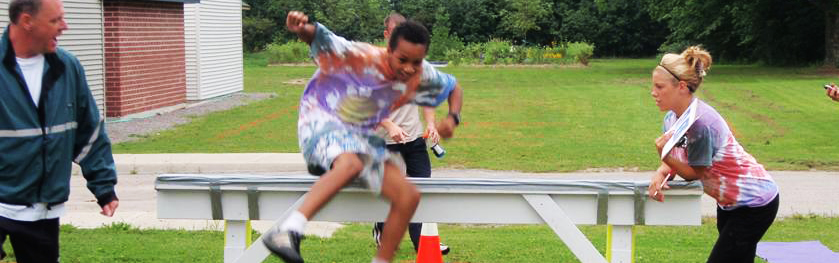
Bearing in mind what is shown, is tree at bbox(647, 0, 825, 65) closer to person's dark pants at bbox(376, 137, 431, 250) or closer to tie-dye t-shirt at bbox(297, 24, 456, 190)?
person's dark pants at bbox(376, 137, 431, 250)

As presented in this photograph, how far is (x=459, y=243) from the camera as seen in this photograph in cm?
900

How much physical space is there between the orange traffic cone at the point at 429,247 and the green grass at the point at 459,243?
0.95m

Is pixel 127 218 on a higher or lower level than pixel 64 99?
lower

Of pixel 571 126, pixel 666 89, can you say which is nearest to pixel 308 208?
pixel 666 89

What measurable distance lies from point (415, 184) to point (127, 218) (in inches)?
224

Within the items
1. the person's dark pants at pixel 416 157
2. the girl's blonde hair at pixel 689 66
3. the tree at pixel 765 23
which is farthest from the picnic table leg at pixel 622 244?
the tree at pixel 765 23

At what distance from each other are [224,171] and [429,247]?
28.3 ft

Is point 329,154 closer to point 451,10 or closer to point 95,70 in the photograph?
point 95,70

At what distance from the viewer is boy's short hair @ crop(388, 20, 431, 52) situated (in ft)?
17.3

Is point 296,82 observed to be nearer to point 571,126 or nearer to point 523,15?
point 571,126

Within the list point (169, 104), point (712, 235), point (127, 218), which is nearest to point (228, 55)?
point (169, 104)

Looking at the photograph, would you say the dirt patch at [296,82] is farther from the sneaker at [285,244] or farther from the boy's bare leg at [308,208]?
the sneaker at [285,244]

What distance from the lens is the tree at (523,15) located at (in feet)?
224

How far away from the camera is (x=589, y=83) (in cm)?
3809
